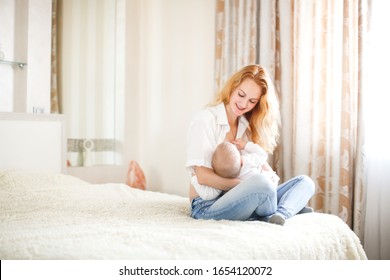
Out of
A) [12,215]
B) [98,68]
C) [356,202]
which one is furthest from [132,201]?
[98,68]

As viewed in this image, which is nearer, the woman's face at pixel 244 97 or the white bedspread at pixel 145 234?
the white bedspread at pixel 145 234

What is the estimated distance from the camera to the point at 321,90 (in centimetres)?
254

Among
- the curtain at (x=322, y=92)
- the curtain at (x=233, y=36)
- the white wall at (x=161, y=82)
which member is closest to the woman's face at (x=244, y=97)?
the curtain at (x=322, y=92)

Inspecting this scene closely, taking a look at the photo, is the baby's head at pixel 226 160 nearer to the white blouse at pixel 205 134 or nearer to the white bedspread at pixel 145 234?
the white blouse at pixel 205 134

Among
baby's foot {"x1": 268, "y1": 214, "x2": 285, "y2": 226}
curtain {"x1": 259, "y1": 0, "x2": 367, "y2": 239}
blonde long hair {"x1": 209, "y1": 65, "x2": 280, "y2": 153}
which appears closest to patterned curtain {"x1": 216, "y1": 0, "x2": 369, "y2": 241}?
curtain {"x1": 259, "y1": 0, "x2": 367, "y2": 239}

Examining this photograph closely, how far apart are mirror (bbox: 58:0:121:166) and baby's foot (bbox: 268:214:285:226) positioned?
7.07 feet

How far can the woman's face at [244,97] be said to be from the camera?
1657 mm

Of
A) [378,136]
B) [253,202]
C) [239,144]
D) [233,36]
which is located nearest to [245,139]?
[239,144]

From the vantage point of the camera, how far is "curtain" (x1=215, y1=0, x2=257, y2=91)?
112 inches

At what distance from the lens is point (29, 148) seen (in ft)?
8.61

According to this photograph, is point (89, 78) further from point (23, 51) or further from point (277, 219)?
point (277, 219)

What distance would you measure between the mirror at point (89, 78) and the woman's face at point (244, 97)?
187 cm

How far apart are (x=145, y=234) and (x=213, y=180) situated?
431 mm

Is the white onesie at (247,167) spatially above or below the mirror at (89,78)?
below
